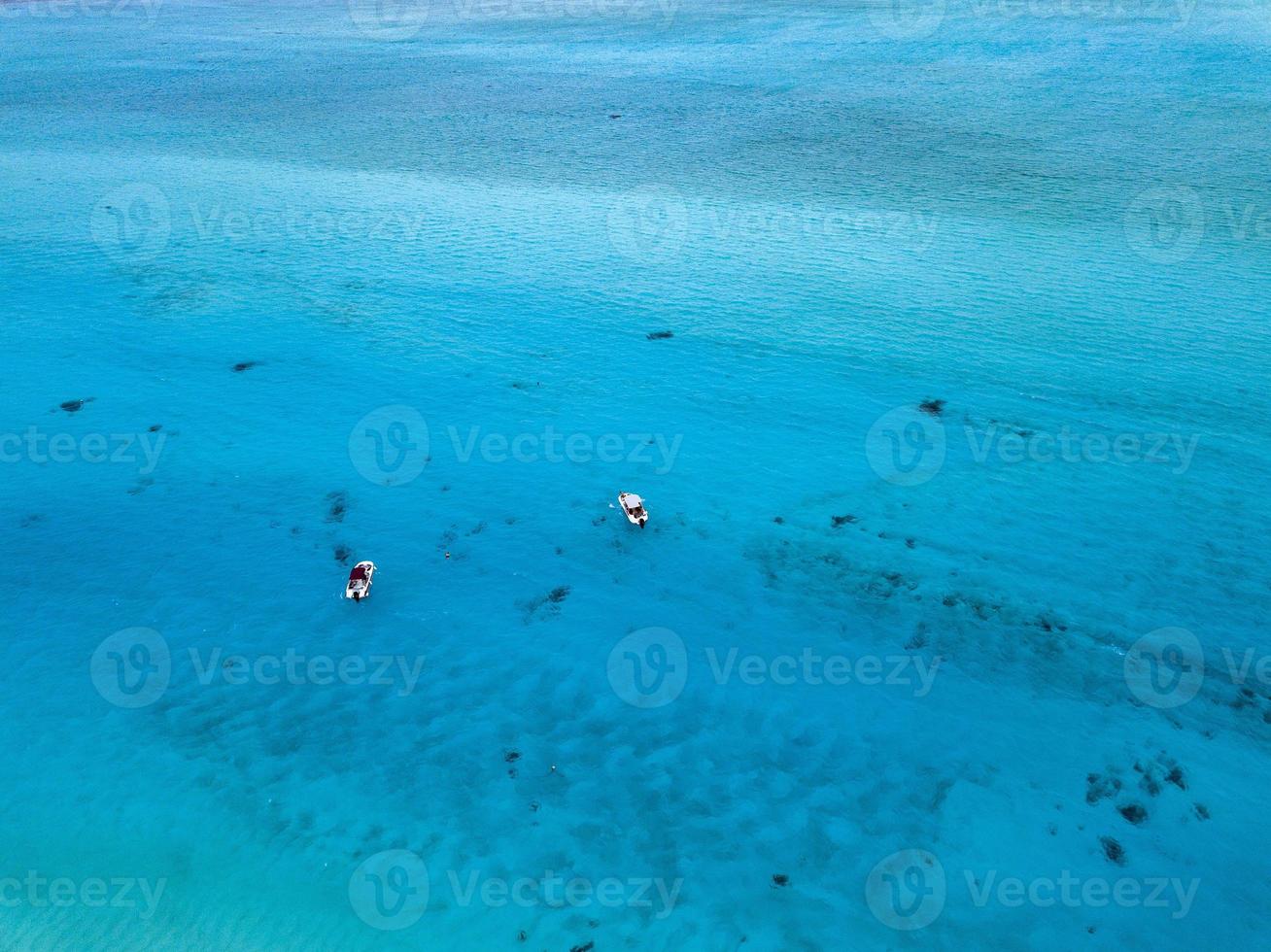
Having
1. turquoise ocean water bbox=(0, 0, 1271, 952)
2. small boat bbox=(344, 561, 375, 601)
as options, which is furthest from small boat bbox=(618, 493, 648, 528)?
small boat bbox=(344, 561, 375, 601)

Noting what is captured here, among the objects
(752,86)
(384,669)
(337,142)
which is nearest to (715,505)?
(384,669)

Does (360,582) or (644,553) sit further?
(644,553)

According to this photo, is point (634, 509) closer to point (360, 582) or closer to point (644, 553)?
point (644, 553)

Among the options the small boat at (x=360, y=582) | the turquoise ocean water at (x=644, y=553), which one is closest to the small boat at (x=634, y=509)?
the turquoise ocean water at (x=644, y=553)

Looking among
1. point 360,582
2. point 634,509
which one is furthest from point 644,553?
point 360,582

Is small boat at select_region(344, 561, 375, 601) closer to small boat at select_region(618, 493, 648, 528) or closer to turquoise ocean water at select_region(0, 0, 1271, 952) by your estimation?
turquoise ocean water at select_region(0, 0, 1271, 952)

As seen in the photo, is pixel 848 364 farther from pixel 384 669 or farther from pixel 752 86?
pixel 752 86

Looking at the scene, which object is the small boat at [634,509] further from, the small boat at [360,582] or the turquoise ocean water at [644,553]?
the small boat at [360,582]
